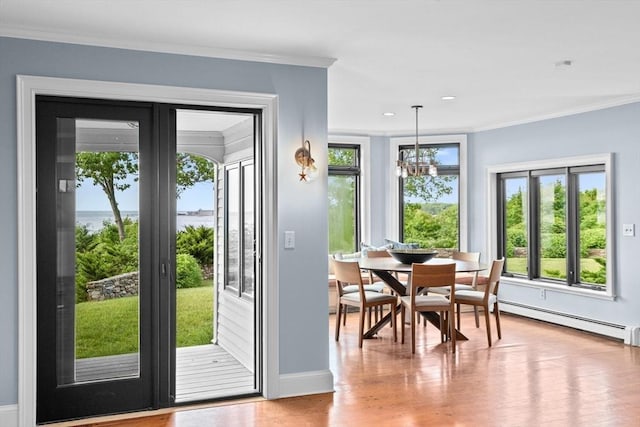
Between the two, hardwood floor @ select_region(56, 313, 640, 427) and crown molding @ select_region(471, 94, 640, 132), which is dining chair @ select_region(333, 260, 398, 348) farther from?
crown molding @ select_region(471, 94, 640, 132)

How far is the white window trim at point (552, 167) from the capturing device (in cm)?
626

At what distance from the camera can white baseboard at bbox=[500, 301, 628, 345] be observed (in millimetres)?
6232

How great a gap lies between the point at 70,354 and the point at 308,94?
2443mm

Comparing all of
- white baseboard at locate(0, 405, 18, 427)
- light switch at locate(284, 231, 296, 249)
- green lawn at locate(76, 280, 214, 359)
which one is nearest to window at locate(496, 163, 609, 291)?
light switch at locate(284, 231, 296, 249)

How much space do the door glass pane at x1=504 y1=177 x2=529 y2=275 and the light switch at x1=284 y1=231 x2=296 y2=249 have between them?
4.38 metres

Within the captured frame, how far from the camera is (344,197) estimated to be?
28.3ft

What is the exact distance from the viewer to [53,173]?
382cm

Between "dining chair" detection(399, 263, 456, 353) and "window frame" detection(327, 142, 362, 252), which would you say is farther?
"window frame" detection(327, 142, 362, 252)

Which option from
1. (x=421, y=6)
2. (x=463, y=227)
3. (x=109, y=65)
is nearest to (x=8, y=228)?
(x=109, y=65)

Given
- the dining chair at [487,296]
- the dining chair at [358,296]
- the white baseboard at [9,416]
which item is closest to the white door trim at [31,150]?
the white baseboard at [9,416]

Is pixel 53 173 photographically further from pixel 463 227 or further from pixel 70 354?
pixel 463 227

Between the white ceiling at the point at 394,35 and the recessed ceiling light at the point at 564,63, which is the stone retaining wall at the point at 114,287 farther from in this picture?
the recessed ceiling light at the point at 564,63

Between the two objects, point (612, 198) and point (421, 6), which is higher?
point (421, 6)

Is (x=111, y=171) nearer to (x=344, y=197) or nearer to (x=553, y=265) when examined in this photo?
(x=344, y=197)
